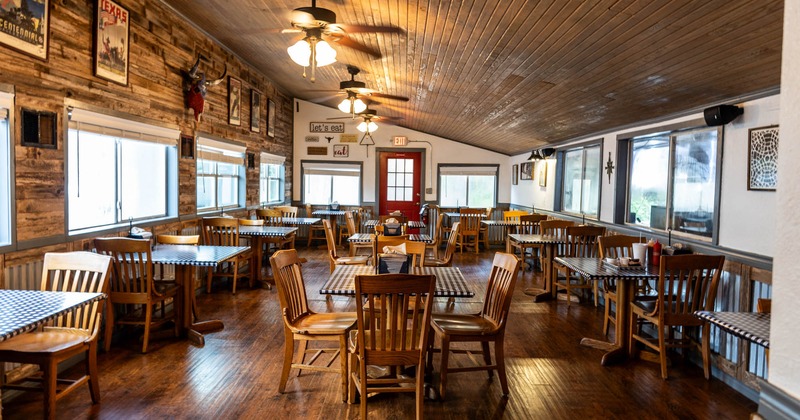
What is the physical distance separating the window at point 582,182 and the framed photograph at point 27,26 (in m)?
6.15

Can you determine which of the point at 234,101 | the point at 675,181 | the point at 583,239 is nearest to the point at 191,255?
the point at 234,101

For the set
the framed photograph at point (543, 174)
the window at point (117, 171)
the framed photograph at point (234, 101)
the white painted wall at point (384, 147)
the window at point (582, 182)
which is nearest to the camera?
the window at point (117, 171)

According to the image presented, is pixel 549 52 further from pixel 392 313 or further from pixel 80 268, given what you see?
pixel 80 268

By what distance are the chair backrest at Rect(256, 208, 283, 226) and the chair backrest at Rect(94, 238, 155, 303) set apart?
4.04 meters

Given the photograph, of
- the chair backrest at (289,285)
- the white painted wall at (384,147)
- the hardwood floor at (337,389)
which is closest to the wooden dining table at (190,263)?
the hardwood floor at (337,389)

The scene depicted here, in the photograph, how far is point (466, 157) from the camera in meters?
11.6

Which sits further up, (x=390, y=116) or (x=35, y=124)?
(x=390, y=116)

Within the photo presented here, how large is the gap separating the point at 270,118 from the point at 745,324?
8443 millimetres

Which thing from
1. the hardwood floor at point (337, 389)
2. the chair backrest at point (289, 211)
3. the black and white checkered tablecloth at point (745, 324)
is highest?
the chair backrest at point (289, 211)

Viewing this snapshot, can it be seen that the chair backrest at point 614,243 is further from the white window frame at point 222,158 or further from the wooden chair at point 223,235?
the white window frame at point 222,158

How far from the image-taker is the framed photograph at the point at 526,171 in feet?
32.7

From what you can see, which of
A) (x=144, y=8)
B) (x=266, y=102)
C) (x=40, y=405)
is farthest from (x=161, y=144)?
(x=266, y=102)

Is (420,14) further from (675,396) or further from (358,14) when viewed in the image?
(675,396)

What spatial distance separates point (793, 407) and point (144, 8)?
225 inches
